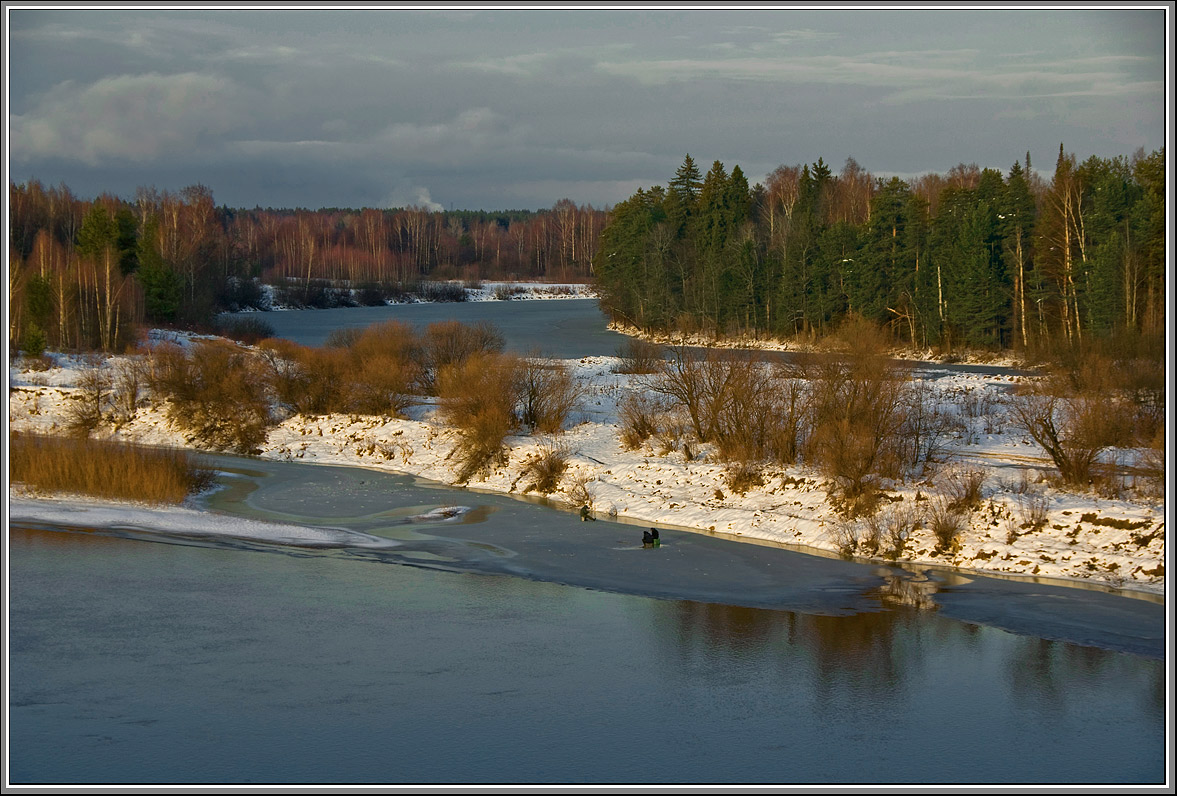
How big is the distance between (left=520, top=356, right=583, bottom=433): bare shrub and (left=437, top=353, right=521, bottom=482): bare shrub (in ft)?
1.25

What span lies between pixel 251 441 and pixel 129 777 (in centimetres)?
2153

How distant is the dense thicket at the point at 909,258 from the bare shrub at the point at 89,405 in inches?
698

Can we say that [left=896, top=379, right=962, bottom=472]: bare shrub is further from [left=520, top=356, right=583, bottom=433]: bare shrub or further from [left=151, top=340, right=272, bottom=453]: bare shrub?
[left=151, top=340, right=272, bottom=453]: bare shrub

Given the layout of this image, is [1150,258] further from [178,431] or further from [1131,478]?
[178,431]

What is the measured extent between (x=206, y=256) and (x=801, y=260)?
1582 inches

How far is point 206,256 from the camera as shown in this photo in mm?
72125

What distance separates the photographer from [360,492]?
24000mm

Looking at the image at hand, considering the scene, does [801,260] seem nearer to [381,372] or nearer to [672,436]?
[381,372]

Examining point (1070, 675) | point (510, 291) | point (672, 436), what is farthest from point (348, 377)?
point (510, 291)

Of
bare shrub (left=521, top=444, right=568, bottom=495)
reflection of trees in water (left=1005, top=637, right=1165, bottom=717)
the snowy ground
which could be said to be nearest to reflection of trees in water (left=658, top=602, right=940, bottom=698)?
reflection of trees in water (left=1005, top=637, right=1165, bottom=717)

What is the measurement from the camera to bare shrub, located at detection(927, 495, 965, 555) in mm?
17484

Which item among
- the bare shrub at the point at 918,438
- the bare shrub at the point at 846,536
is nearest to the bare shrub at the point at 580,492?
the bare shrub at the point at 846,536

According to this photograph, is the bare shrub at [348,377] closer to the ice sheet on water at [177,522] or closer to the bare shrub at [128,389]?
the bare shrub at [128,389]

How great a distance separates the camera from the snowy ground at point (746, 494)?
1662 centimetres
